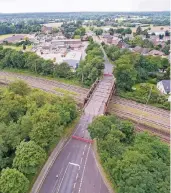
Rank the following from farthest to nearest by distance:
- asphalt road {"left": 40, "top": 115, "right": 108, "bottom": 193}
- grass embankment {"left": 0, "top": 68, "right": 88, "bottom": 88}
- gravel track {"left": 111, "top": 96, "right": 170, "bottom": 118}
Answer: grass embankment {"left": 0, "top": 68, "right": 88, "bottom": 88}
gravel track {"left": 111, "top": 96, "right": 170, "bottom": 118}
asphalt road {"left": 40, "top": 115, "right": 108, "bottom": 193}

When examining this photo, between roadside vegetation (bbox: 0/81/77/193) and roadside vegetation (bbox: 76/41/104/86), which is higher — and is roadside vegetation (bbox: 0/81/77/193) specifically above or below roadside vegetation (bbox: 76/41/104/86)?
below

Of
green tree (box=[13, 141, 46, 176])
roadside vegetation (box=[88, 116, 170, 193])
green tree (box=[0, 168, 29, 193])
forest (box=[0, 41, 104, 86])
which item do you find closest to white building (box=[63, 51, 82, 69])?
forest (box=[0, 41, 104, 86])

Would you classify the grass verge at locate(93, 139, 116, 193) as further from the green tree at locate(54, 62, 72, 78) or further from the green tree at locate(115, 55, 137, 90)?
the green tree at locate(54, 62, 72, 78)

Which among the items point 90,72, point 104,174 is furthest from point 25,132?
point 90,72

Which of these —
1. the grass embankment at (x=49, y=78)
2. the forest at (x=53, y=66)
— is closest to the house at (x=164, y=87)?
the forest at (x=53, y=66)

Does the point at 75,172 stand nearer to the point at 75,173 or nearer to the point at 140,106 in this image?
the point at 75,173

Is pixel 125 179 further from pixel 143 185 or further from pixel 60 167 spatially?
pixel 60 167

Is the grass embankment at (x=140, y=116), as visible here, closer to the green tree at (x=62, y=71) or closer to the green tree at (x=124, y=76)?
the green tree at (x=124, y=76)

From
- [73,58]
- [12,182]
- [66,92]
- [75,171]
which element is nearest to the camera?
[12,182]
